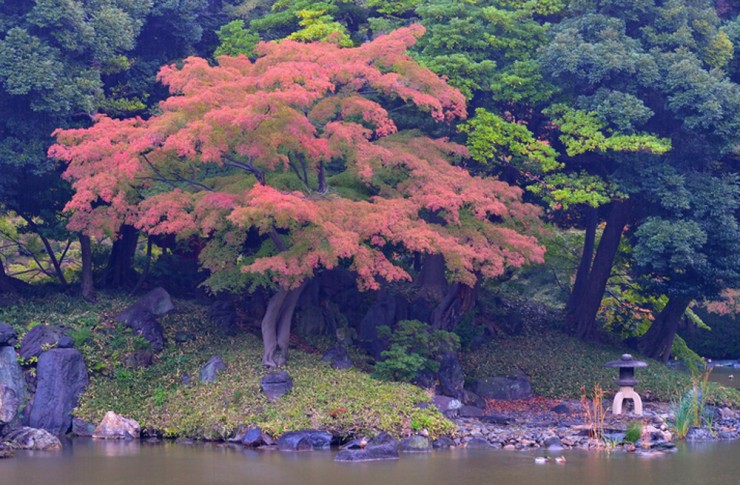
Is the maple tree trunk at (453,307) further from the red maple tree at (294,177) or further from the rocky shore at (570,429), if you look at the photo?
the rocky shore at (570,429)

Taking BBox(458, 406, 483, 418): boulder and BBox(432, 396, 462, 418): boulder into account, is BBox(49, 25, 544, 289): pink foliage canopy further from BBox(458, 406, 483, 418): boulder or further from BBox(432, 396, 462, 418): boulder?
BBox(458, 406, 483, 418): boulder

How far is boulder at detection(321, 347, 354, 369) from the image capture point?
1889cm

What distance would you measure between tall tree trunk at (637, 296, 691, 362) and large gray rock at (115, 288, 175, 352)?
12695mm

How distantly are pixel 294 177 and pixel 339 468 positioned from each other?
7.14m

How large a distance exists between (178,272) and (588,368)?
10.7 meters

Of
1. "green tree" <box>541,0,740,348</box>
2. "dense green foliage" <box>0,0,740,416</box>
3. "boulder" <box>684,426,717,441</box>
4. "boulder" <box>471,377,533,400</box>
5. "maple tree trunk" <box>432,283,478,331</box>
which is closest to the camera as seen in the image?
"boulder" <box>684,426,717,441</box>

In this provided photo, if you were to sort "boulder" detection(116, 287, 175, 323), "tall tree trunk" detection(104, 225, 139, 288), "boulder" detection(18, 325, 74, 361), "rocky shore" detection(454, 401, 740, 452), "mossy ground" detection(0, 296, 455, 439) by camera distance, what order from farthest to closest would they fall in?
"tall tree trunk" detection(104, 225, 139, 288) < "boulder" detection(116, 287, 175, 323) < "boulder" detection(18, 325, 74, 361) < "mossy ground" detection(0, 296, 455, 439) < "rocky shore" detection(454, 401, 740, 452)

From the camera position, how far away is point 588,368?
72.7ft

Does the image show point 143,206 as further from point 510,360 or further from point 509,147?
point 510,360

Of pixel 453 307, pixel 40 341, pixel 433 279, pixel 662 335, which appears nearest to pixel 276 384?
pixel 40 341

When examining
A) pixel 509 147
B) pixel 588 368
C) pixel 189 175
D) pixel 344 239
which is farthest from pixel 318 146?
pixel 588 368

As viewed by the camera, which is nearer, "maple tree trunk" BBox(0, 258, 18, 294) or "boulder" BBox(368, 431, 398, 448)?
"boulder" BBox(368, 431, 398, 448)

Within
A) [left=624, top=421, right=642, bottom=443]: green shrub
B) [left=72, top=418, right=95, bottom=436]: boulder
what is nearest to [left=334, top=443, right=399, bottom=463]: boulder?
[left=624, top=421, right=642, bottom=443]: green shrub

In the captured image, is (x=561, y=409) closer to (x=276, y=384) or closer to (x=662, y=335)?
(x=662, y=335)
